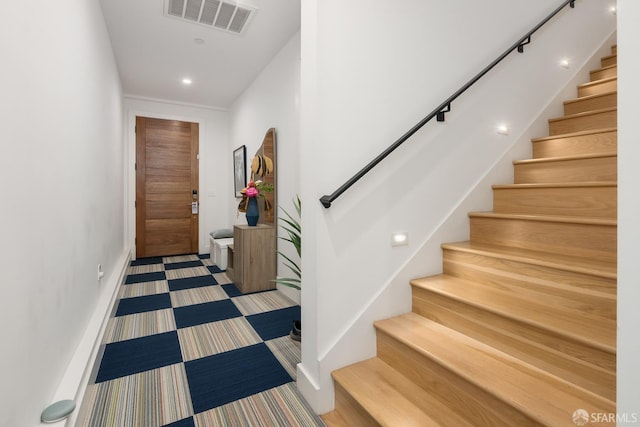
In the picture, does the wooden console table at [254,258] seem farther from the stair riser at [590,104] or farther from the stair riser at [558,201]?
the stair riser at [590,104]

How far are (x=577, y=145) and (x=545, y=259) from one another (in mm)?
1141

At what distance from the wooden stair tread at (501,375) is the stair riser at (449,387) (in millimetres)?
30

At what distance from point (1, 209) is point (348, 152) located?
1.33 m

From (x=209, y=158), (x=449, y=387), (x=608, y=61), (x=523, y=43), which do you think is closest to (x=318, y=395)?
(x=449, y=387)

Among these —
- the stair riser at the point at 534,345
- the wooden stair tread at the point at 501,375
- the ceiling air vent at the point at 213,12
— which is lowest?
the wooden stair tread at the point at 501,375

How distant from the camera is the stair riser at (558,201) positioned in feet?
5.20

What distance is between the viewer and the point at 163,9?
2.70 metres

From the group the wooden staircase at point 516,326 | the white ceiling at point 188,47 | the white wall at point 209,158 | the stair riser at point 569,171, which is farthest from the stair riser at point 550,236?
the white wall at point 209,158

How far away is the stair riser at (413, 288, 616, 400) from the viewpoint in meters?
1.02

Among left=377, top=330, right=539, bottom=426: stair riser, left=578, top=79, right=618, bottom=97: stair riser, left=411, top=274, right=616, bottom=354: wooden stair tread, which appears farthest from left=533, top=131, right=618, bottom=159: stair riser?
left=377, top=330, right=539, bottom=426: stair riser

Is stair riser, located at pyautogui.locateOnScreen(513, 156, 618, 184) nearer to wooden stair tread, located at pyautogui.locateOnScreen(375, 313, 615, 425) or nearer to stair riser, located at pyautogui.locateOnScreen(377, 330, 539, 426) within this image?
wooden stair tread, located at pyautogui.locateOnScreen(375, 313, 615, 425)

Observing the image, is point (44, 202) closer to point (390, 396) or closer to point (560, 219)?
point (390, 396)

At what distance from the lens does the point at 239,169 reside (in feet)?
16.2

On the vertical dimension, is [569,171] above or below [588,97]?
below
